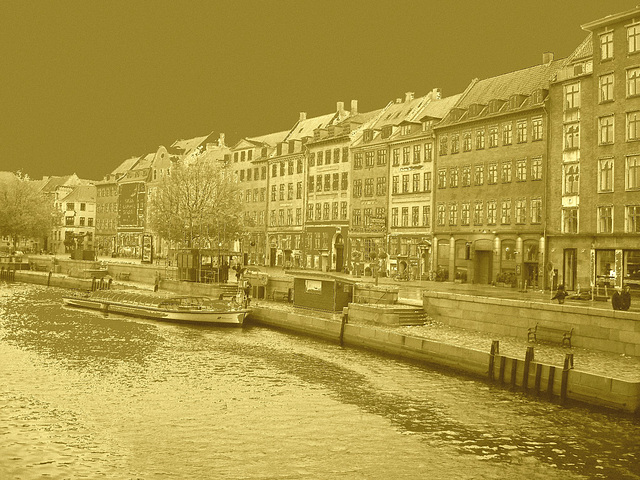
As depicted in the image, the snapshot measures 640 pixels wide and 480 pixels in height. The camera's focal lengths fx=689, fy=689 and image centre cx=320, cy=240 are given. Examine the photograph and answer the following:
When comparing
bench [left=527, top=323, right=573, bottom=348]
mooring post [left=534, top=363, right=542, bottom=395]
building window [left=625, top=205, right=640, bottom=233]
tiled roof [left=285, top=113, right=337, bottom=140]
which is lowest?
mooring post [left=534, top=363, right=542, bottom=395]

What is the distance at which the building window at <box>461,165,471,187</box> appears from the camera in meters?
60.0

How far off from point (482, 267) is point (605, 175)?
45.2 ft

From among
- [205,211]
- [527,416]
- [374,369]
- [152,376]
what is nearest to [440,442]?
[527,416]

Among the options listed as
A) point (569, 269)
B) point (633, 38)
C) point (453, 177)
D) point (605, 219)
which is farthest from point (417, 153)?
point (633, 38)

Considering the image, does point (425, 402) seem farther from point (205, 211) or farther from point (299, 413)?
point (205, 211)

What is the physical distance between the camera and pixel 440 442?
722 inches

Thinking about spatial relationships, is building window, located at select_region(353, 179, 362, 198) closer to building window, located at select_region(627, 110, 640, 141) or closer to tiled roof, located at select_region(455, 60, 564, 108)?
tiled roof, located at select_region(455, 60, 564, 108)

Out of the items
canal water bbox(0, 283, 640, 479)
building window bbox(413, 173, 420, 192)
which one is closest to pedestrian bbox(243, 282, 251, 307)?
canal water bbox(0, 283, 640, 479)

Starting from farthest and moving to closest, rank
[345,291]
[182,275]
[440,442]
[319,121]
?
1. [319,121]
2. [182,275]
3. [345,291]
4. [440,442]

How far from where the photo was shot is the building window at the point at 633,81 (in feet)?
150

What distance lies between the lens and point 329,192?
260ft

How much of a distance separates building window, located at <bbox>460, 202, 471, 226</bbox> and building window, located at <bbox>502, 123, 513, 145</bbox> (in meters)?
6.42

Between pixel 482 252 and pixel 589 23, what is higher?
pixel 589 23

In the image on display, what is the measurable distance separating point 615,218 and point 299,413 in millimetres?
33593
